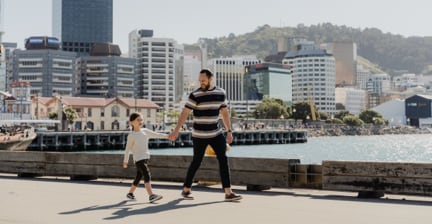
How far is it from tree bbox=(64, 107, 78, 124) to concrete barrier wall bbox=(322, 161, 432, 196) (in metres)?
100.0

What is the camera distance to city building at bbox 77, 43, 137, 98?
7381 inches

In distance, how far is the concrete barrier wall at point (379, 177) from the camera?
9.22 metres

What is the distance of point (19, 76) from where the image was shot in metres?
181

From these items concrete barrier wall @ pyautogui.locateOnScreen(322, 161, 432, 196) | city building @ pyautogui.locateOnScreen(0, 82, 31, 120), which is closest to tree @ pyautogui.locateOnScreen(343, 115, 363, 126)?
city building @ pyautogui.locateOnScreen(0, 82, 31, 120)

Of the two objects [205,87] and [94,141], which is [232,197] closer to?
[205,87]

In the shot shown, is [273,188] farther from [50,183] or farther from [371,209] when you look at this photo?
[50,183]

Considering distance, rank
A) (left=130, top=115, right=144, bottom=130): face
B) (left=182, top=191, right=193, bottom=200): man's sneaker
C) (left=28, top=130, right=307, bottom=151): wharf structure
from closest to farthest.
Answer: (left=182, top=191, right=193, bottom=200): man's sneaker → (left=130, top=115, right=144, bottom=130): face → (left=28, top=130, right=307, bottom=151): wharf structure

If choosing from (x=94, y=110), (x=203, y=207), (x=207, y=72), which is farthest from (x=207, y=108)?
(x=94, y=110)

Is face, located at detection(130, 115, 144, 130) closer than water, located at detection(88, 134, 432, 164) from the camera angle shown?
Yes

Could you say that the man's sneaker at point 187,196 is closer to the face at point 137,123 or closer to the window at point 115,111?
the face at point 137,123

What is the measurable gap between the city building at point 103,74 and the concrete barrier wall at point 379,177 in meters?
178

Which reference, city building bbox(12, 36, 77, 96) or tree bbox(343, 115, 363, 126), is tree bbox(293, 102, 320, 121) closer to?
tree bbox(343, 115, 363, 126)

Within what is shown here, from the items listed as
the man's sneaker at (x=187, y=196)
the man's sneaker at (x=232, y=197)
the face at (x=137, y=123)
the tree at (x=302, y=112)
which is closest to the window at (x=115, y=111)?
the tree at (x=302, y=112)

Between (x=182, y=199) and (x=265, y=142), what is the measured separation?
103526 millimetres
